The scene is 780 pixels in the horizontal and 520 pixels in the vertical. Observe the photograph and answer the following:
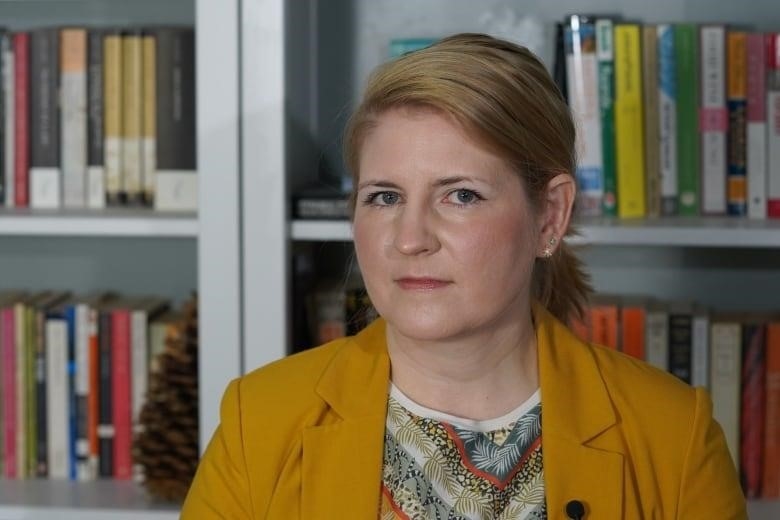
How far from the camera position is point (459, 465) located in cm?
136

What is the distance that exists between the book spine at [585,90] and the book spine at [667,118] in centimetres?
10

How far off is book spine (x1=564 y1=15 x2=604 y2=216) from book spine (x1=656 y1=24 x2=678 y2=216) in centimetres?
10

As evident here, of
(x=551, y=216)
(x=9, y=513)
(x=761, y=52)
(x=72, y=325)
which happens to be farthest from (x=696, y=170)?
(x=9, y=513)

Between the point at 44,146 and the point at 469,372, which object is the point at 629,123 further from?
the point at 44,146

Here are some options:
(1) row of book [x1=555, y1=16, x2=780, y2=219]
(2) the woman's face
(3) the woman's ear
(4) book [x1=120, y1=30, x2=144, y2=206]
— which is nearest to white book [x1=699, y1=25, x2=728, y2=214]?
(1) row of book [x1=555, y1=16, x2=780, y2=219]

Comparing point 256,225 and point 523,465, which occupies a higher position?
point 256,225

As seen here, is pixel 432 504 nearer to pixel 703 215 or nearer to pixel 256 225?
pixel 256 225

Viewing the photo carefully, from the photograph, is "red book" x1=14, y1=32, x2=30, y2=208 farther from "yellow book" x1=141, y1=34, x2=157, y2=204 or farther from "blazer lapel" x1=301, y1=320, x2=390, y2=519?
"blazer lapel" x1=301, y1=320, x2=390, y2=519

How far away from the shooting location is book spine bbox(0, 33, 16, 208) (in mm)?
2039

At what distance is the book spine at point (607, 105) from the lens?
1936mm

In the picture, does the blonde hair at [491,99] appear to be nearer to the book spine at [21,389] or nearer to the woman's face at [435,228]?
the woman's face at [435,228]

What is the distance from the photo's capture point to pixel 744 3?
216cm

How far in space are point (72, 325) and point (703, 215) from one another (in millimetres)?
1002

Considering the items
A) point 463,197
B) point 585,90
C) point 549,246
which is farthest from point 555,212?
point 585,90
